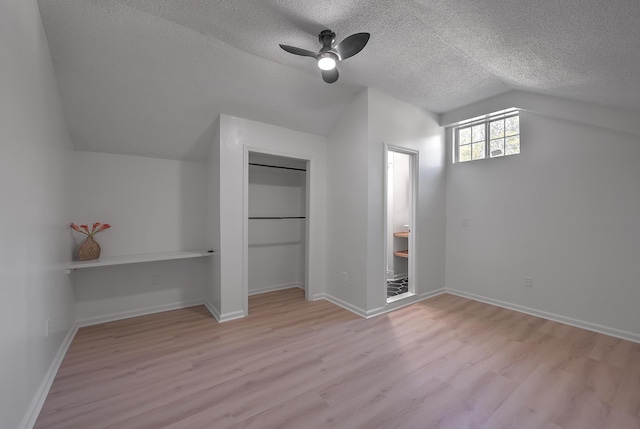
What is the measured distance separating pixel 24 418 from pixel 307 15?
3178 millimetres

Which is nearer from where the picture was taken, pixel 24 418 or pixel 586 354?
pixel 24 418

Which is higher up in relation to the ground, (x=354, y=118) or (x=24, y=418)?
(x=354, y=118)

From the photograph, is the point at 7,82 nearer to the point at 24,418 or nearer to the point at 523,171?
the point at 24,418

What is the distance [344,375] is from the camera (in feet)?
6.57

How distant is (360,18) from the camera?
6.64ft

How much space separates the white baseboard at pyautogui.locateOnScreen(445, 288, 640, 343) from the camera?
2.58 meters

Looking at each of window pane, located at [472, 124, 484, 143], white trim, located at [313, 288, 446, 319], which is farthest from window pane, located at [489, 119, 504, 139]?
white trim, located at [313, 288, 446, 319]

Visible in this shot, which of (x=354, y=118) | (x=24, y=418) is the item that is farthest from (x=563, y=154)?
(x=24, y=418)

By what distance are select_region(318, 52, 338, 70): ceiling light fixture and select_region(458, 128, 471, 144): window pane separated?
280 cm

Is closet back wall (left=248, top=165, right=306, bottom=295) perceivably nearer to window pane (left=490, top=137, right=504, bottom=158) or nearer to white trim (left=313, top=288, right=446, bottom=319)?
white trim (left=313, top=288, right=446, bottom=319)

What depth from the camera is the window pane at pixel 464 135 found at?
155 inches

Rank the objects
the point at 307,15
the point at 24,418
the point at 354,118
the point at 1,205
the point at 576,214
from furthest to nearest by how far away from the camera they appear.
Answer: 1. the point at 354,118
2. the point at 576,214
3. the point at 307,15
4. the point at 24,418
5. the point at 1,205

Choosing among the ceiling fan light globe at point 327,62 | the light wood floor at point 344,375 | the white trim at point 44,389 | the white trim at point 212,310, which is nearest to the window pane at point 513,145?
the light wood floor at point 344,375

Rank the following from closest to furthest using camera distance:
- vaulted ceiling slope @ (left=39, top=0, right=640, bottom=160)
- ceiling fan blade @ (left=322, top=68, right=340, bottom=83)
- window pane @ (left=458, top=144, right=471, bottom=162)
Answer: vaulted ceiling slope @ (left=39, top=0, right=640, bottom=160) → ceiling fan blade @ (left=322, top=68, right=340, bottom=83) → window pane @ (left=458, top=144, right=471, bottom=162)
